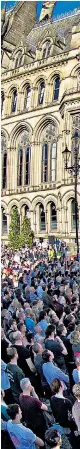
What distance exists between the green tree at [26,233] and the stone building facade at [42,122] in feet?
3.67

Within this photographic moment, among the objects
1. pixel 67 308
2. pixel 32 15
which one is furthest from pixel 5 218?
pixel 67 308

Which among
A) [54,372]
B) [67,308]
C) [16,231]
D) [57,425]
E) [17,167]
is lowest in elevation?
[57,425]

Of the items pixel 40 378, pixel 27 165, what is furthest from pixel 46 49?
pixel 40 378

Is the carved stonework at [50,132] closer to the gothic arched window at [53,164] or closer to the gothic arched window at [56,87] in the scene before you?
the gothic arched window at [53,164]

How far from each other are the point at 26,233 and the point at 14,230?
2.42m

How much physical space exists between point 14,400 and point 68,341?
1.94m

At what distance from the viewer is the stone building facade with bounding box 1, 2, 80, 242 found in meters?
39.8

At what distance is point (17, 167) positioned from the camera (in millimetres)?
48188

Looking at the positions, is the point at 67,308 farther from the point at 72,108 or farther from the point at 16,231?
the point at 16,231

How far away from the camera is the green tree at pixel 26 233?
4141 cm

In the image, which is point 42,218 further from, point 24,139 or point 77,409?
point 77,409

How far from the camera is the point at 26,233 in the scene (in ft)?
138

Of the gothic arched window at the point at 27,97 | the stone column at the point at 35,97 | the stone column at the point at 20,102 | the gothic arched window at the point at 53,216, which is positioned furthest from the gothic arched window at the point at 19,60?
the gothic arched window at the point at 53,216

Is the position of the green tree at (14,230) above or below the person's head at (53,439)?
above
